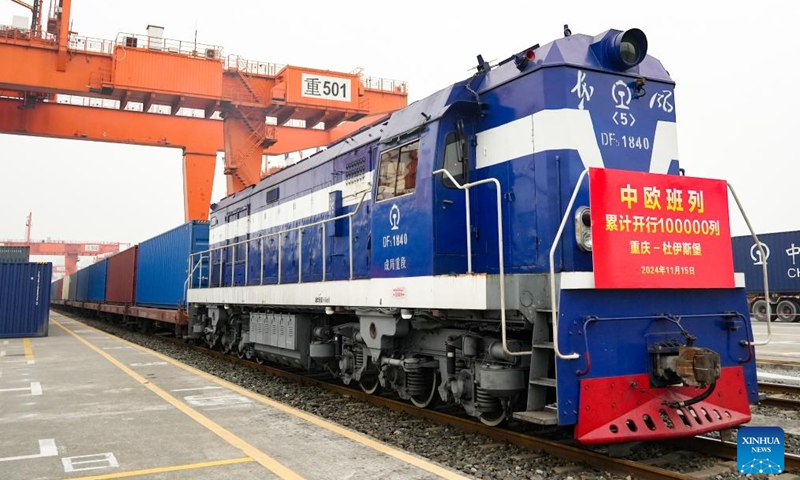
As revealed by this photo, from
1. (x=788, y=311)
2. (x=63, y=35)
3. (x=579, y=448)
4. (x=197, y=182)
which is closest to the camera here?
(x=579, y=448)

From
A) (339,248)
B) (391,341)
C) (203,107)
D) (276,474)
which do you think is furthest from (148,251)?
(276,474)

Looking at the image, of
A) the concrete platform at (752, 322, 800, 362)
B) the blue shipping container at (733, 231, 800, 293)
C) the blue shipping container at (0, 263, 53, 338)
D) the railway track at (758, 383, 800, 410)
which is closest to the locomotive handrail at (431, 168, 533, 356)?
the railway track at (758, 383, 800, 410)

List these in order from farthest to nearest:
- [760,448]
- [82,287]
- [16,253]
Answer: [82,287] < [16,253] < [760,448]

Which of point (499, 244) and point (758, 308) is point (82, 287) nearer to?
point (758, 308)

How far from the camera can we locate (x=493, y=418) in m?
5.75

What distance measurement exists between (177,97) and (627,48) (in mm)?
21458

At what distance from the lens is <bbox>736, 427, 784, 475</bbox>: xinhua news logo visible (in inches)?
115

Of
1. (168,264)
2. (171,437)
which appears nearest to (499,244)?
(171,437)

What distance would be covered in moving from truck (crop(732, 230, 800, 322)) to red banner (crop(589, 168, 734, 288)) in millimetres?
21135

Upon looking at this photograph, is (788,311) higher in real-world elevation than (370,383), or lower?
higher

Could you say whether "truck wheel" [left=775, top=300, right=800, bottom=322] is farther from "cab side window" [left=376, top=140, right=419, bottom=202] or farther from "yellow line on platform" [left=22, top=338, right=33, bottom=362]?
"yellow line on platform" [left=22, top=338, right=33, bottom=362]

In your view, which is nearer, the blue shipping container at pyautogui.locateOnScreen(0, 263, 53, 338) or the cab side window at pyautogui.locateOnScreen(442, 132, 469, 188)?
the cab side window at pyautogui.locateOnScreen(442, 132, 469, 188)

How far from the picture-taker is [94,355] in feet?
40.5

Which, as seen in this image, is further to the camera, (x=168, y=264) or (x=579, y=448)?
(x=168, y=264)
